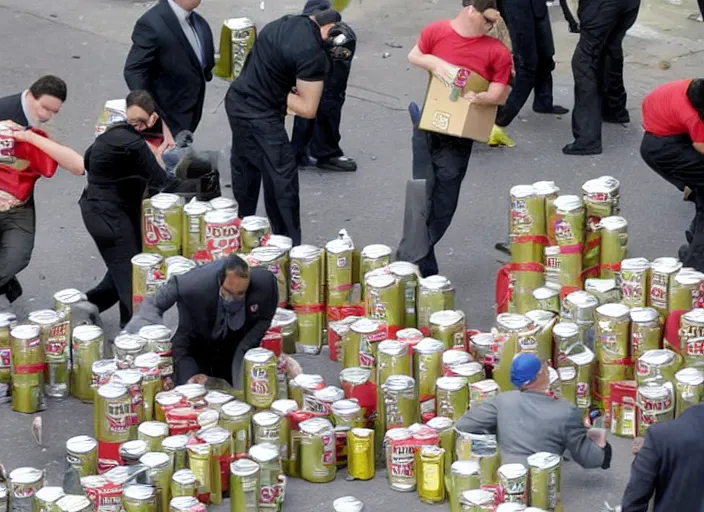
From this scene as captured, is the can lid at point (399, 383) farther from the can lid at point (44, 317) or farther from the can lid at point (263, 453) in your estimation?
the can lid at point (44, 317)

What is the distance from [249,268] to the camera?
9.55 m

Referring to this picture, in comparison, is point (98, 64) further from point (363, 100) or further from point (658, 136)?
point (658, 136)

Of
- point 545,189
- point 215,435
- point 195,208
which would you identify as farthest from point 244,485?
point 545,189

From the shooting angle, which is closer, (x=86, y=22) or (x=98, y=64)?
(x=98, y=64)

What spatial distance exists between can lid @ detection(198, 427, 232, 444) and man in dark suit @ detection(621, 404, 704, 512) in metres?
2.17

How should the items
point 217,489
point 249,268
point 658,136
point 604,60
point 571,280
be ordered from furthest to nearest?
point 604,60 → point 658,136 → point 571,280 → point 249,268 → point 217,489

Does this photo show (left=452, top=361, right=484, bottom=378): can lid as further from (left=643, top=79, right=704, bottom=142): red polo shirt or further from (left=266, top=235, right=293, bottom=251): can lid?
(left=643, top=79, right=704, bottom=142): red polo shirt

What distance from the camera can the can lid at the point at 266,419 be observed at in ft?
29.0

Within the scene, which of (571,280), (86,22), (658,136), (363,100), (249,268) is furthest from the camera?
(86,22)

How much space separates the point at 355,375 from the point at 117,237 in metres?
1.94

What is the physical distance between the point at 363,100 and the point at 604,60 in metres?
2.31

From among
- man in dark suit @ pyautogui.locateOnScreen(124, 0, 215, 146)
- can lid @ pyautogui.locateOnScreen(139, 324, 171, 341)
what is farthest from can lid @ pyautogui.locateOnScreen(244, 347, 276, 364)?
man in dark suit @ pyautogui.locateOnScreen(124, 0, 215, 146)

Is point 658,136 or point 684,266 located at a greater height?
point 658,136

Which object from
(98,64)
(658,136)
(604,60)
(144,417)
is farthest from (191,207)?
(98,64)
